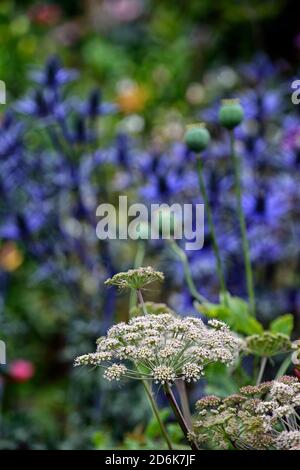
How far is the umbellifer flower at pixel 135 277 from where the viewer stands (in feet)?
2.69

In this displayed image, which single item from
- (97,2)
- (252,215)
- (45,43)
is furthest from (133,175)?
(97,2)

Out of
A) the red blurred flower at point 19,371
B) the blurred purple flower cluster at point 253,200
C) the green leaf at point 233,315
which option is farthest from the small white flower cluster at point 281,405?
the red blurred flower at point 19,371

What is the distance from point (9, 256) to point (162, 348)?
57.8 inches

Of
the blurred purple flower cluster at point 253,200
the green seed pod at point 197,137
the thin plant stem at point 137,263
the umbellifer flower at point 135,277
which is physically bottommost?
the umbellifer flower at point 135,277

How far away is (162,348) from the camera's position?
758 millimetres

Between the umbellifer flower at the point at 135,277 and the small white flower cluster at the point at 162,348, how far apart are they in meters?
0.05

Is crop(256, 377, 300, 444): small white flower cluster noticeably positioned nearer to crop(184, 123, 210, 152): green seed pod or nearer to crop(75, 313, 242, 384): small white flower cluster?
crop(75, 313, 242, 384): small white flower cluster

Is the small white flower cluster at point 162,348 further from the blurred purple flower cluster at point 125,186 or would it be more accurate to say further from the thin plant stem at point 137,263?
the blurred purple flower cluster at point 125,186

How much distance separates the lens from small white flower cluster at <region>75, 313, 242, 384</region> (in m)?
0.73

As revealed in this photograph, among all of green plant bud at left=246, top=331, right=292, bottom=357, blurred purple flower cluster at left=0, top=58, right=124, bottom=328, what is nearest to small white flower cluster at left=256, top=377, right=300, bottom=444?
green plant bud at left=246, top=331, right=292, bottom=357

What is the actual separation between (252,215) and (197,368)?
3.02ft

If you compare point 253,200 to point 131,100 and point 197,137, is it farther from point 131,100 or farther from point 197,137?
point 131,100

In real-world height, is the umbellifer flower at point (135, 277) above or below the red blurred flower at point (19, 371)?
below

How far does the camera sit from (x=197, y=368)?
731mm
